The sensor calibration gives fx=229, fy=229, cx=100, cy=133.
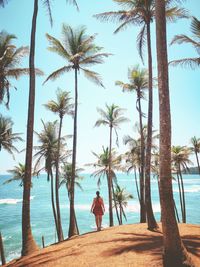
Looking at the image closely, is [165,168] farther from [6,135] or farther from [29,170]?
[6,135]

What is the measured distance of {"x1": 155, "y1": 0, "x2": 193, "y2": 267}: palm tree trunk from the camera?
5.34 metres

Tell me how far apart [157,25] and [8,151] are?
19838 mm

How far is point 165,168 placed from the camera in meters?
5.72

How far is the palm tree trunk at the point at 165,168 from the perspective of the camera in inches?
210

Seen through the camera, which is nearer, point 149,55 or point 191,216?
point 149,55

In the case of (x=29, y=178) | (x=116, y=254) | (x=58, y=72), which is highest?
(x=58, y=72)

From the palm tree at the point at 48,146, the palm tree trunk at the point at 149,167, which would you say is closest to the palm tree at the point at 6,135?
the palm tree at the point at 48,146

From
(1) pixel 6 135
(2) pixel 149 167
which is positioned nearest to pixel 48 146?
(1) pixel 6 135

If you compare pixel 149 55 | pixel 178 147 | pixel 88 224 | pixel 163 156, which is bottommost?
pixel 88 224

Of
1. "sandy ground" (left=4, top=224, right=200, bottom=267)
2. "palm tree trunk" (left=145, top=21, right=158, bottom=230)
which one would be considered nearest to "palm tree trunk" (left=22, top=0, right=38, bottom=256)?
"sandy ground" (left=4, top=224, right=200, bottom=267)

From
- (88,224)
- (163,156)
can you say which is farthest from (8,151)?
(88,224)

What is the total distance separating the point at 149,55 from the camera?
37.4ft

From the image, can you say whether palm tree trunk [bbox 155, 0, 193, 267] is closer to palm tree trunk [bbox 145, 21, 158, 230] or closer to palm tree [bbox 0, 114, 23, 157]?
palm tree trunk [bbox 145, 21, 158, 230]

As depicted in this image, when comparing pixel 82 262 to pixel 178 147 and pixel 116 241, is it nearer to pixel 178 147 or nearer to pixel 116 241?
pixel 116 241
